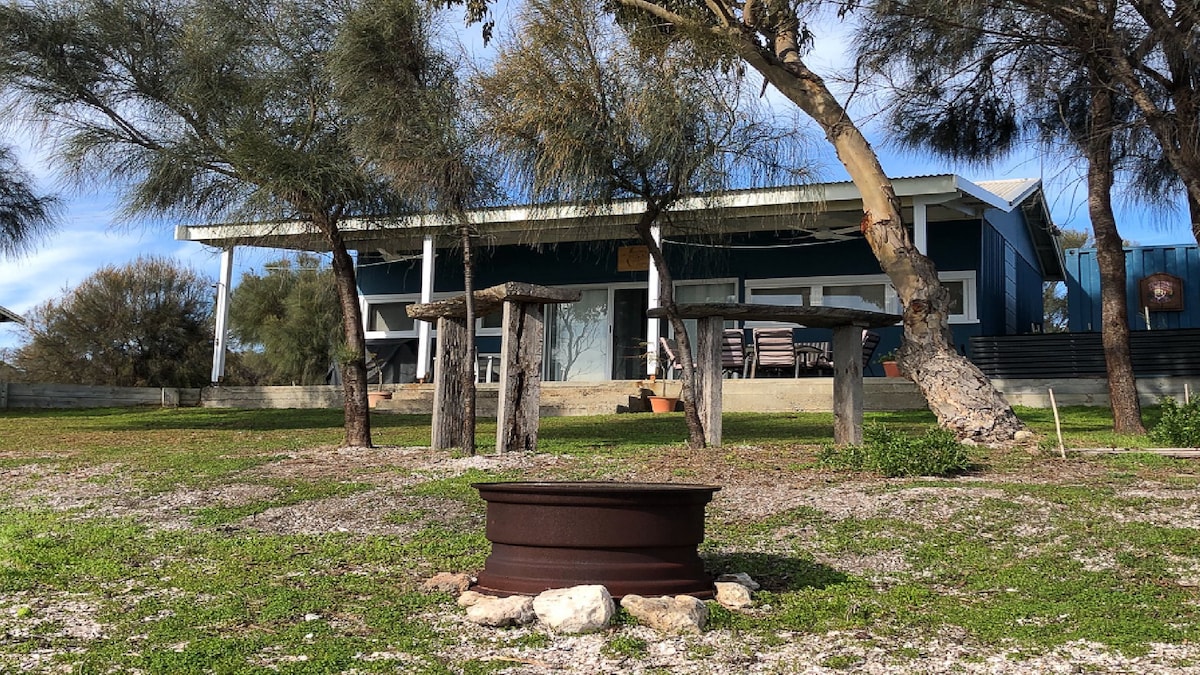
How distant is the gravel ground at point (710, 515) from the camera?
3.53 metres

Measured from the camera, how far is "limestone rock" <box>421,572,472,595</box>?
439 cm

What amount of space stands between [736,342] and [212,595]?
10998mm

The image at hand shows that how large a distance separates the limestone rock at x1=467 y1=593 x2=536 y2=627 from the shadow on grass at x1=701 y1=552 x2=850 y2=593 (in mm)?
965

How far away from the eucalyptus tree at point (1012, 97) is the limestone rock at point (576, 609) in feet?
15.7

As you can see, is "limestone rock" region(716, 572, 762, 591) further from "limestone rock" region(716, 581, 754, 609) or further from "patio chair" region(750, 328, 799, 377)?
"patio chair" region(750, 328, 799, 377)

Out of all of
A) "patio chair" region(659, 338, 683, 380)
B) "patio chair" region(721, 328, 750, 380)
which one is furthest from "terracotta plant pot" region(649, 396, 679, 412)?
"patio chair" region(721, 328, 750, 380)

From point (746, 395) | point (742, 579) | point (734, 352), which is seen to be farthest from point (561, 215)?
point (734, 352)

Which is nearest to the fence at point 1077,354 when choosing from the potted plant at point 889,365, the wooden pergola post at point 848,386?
the potted plant at point 889,365

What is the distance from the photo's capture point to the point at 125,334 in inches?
882

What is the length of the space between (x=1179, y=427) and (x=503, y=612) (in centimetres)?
585

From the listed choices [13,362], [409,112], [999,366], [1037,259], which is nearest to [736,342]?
[999,366]

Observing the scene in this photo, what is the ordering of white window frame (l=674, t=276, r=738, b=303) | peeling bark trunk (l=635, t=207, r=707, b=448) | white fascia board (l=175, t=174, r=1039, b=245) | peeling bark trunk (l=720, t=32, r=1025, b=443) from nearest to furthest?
1. peeling bark trunk (l=720, t=32, r=1025, b=443)
2. peeling bark trunk (l=635, t=207, r=707, b=448)
3. white fascia board (l=175, t=174, r=1039, b=245)
4. white window frame (l=674, t=276, r=738, b=303)

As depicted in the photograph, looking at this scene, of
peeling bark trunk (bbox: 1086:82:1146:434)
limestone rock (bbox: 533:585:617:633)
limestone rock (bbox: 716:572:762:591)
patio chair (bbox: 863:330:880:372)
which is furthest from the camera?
patio chair (bbox: 863:330:880:372)

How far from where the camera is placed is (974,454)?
7438 mm
